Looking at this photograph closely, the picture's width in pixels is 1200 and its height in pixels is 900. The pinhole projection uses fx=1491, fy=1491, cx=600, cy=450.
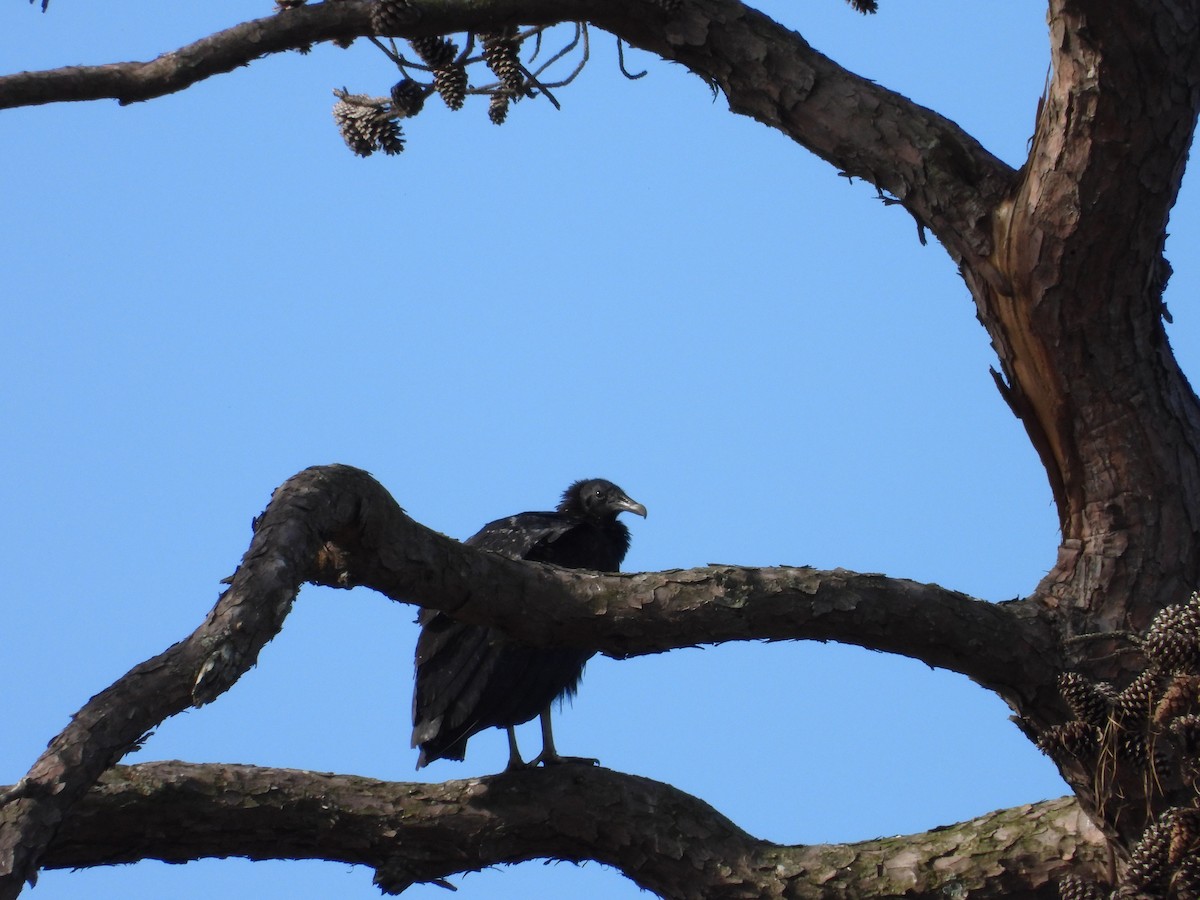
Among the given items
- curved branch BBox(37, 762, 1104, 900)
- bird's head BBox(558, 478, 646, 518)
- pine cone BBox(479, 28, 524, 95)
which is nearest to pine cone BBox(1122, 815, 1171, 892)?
curved branch BBox(37, 762, 1104, 900)

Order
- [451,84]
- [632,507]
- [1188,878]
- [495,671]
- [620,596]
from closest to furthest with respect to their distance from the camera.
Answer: [1188,878], [620,596], [451,84], [495,671], [632,507]

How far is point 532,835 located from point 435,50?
2.17 m

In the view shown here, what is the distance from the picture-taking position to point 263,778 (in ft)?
12.0

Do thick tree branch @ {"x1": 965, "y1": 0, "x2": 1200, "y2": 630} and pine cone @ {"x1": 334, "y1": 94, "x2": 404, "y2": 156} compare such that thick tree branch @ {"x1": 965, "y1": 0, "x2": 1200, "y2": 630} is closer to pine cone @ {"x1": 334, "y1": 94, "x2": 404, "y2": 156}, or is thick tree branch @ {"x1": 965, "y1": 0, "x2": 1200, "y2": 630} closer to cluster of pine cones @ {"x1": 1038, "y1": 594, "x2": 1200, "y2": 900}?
cluster of pine cones @ {"x1": 1038, "y1": 594, "x2": 1200, "y2": 900}

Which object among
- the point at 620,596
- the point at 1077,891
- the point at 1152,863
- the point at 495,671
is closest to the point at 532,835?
the point at 620,596

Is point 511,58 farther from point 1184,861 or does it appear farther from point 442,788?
point 1184,861

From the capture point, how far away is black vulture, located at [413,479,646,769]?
4.78 m

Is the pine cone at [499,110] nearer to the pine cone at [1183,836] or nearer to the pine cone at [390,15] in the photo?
the pine cone at [390,15]

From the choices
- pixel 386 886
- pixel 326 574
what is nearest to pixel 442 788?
pixel 386 886

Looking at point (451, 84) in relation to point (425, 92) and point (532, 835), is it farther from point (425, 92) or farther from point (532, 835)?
point (532, 835)

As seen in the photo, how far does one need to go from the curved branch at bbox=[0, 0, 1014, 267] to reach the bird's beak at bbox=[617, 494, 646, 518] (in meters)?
2.44

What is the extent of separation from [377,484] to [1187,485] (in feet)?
6.48

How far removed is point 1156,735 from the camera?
3154 mm

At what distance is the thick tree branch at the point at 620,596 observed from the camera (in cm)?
299
